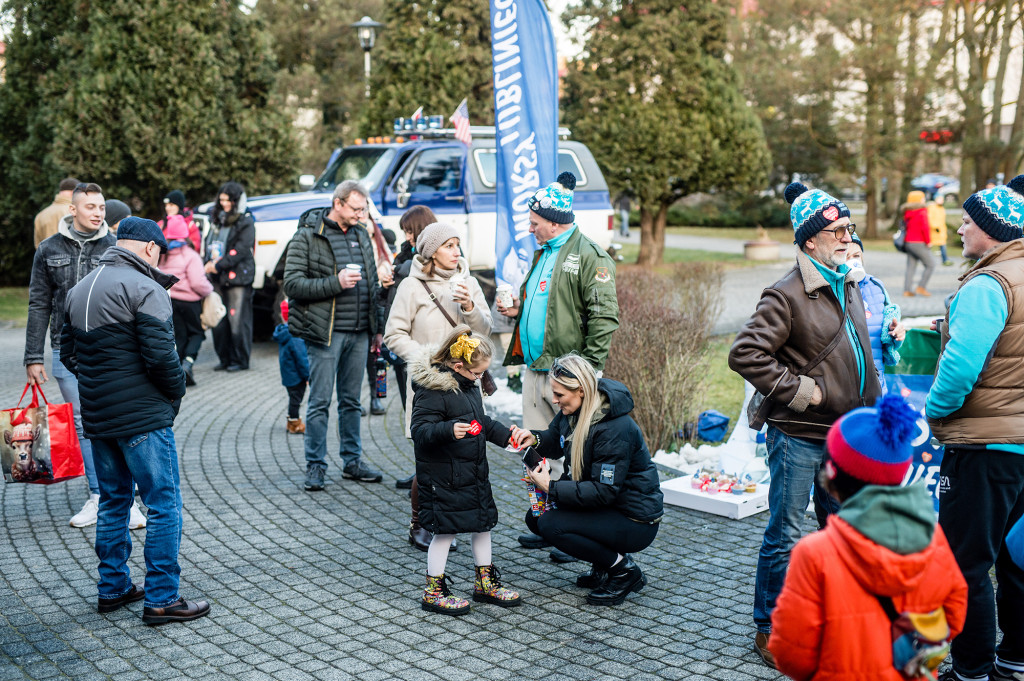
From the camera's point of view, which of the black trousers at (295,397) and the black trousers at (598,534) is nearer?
the black trousers at (598,534)

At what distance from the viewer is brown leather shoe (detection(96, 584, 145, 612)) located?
4883 mm

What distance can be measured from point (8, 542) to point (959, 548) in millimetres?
5280

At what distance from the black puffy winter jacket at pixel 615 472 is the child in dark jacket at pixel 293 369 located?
157 inches

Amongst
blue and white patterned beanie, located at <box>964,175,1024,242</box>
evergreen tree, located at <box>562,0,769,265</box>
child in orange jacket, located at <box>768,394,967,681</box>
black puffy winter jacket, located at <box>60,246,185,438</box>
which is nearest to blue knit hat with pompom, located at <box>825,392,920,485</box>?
child in orange jacket, located at <box>768,394,967,681</box>

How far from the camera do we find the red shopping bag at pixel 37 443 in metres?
5.71

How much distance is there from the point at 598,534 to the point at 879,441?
2575 millimetres

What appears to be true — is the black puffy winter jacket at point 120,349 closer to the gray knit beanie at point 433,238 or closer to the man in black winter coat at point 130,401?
the man in black winter coat at point 130,401

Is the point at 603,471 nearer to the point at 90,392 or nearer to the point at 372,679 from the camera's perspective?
the point at 372,679

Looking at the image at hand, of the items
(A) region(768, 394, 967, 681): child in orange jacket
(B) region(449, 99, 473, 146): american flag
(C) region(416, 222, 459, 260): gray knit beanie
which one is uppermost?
(B) region(449, 99, 473, 146): american flag

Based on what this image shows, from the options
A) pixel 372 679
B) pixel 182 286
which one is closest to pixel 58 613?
pixel 372 679

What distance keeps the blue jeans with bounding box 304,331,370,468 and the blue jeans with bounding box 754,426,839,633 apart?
11.6 feet

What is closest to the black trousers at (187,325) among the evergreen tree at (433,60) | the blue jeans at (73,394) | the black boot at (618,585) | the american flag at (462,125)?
the american flag at (462,125)

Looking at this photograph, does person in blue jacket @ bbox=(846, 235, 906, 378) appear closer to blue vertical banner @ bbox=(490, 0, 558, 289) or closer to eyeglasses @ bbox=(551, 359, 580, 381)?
eyeglasses @ bbox=(551, 359, 580, 381)

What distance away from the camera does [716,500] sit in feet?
21.0
